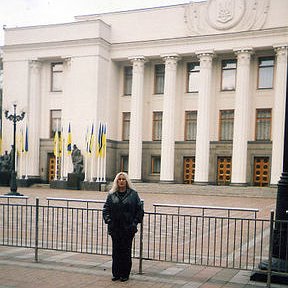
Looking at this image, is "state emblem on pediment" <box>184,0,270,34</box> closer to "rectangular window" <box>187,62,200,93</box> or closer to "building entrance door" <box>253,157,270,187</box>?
"rectangular window" <box>187,62,200,93</box>

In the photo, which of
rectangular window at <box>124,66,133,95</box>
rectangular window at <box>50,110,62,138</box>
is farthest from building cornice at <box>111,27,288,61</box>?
rectangular window at <box>50,110,62,138</box>

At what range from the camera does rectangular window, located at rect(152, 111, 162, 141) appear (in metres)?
38.6

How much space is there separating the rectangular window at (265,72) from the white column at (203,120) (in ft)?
13.5

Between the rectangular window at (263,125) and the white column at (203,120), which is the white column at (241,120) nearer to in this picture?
the rectangular window at (263,125)

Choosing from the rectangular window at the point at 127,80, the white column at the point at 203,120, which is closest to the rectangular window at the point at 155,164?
the white column at the point at 203,120

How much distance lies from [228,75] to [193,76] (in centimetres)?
311

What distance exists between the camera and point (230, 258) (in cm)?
902

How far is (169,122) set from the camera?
36.4m

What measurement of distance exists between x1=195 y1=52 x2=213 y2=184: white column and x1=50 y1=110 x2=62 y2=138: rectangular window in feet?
43.7

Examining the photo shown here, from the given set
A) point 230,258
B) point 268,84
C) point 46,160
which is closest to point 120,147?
point 46,160

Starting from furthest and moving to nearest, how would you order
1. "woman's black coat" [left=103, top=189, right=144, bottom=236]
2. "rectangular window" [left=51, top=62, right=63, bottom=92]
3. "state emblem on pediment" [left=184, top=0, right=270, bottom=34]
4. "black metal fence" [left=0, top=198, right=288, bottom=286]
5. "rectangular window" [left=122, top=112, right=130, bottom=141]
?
1. "rectangular window" [left=51, top=62, right=63, bottom=92]
2. "rectangular window" [left=122, top=112, right=130, bottom=141]
3. "state emblem on pediment" [left=184, top=0, right=270, bottom=34]
4. "black metal fence" [left=0, top=198, right=288, bottom=286]
5. "woman's black coat" [left=103, top=189, right=144, bottom=236]

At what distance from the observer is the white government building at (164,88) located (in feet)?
111

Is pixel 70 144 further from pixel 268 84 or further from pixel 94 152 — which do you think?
pixel 268 84

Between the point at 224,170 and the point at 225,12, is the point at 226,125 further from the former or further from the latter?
the point at 225,12
